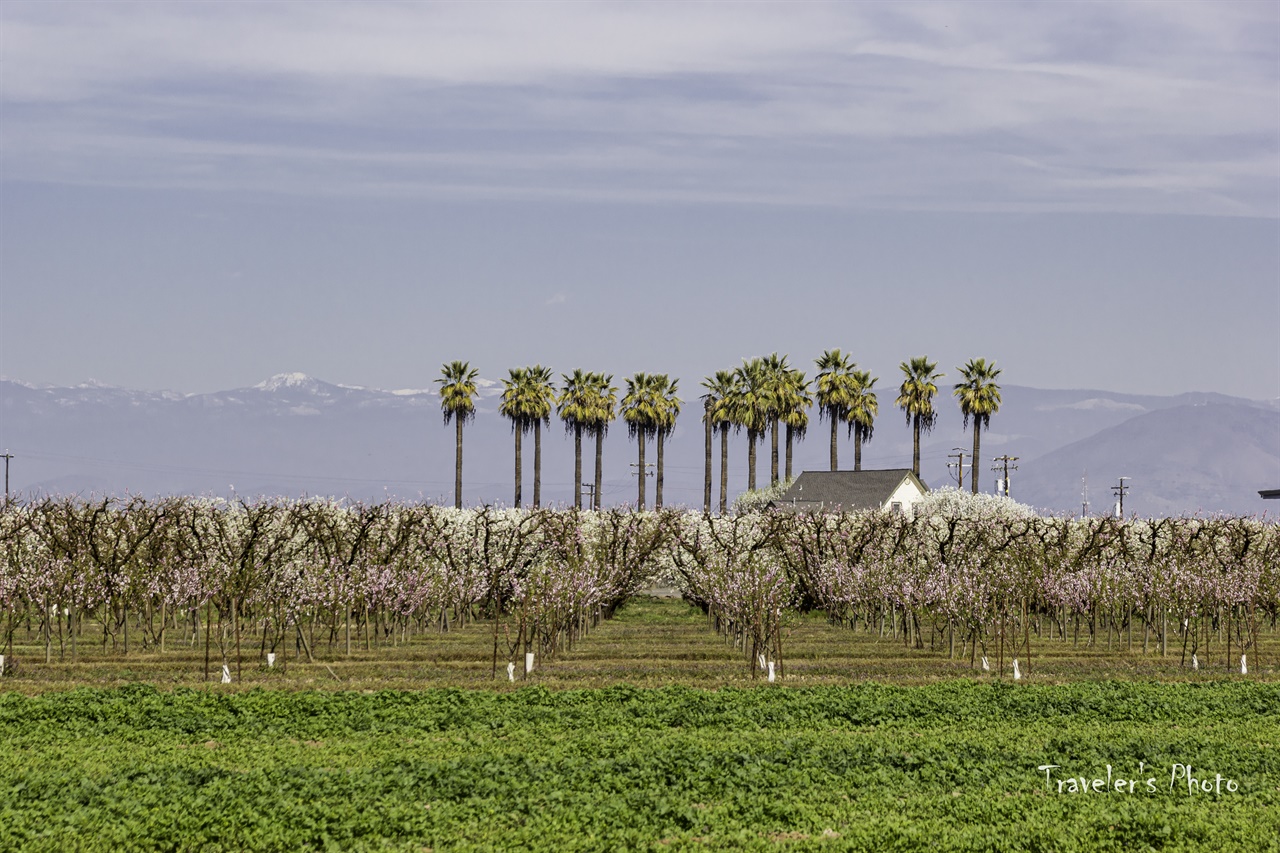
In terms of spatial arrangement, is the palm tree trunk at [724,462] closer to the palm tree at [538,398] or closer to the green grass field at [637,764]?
the palm tree at [538,398]

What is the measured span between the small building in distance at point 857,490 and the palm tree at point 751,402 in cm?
712

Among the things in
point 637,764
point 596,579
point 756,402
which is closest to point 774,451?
point 756,402

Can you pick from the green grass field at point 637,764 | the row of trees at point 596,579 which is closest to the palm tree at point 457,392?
the row of trees at point 596,579

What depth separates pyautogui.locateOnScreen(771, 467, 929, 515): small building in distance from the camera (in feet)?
304

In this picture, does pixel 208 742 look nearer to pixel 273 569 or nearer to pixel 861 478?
pixel 273 569

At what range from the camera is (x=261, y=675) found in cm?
3709

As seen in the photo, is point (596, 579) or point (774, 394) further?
point (774, 394)

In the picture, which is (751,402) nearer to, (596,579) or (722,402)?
(722,402)

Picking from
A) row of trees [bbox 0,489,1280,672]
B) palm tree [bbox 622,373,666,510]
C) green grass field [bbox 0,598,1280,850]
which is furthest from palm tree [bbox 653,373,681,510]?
green grass field [bbox 0,598,1280,850]

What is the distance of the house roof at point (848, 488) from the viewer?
305 feet

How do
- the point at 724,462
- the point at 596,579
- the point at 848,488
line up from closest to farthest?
the point at 596,579
the point at 848,488
the point at 724,462

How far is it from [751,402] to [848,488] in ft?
42.0

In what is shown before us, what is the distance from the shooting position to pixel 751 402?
106000 millimetres

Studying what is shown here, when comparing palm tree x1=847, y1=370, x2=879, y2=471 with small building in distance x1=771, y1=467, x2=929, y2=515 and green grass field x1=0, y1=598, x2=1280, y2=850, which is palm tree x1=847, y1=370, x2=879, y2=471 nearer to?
small building in distance x1=771, y1=467, x2=929, y2=515
